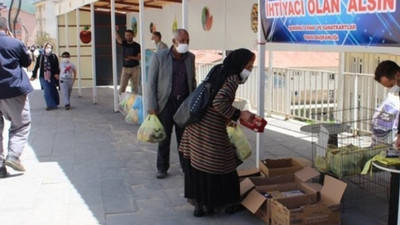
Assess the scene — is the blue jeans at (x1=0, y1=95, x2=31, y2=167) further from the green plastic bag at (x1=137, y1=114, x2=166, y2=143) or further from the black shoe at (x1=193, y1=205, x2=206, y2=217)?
the black shoe at (x1=193, y1=205, x2=206, y2=217)

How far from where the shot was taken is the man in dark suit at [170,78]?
5422mm

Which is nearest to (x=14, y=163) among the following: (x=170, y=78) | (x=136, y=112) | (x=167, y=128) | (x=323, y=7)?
(x=167, y=128)

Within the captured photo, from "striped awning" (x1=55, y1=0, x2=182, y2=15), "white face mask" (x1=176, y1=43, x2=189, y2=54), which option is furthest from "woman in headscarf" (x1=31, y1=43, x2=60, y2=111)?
"white face mask" (x1=176, y1=43, x2=189, y2=54)

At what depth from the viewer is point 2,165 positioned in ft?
19.3

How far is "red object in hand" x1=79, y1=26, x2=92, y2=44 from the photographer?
15.3m

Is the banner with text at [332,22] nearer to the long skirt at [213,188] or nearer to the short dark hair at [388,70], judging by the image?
the short dark hair at [388,70]

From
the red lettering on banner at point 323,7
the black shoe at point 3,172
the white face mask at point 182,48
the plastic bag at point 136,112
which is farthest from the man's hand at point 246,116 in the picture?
the plastic bag at point 136,112

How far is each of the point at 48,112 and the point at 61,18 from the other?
17.6 ft

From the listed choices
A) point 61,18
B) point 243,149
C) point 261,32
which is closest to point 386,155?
point 243,149

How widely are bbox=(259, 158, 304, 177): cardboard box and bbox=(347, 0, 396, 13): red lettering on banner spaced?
68.3 inches

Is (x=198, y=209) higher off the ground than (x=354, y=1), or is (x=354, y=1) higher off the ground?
(x=354, y=1)

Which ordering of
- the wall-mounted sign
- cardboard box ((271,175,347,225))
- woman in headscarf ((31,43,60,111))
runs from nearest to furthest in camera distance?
1. cardboard box ((271,175,347,225))
2. the wall-mounted sign
3. woman in headscarf ((31,43,60,111))

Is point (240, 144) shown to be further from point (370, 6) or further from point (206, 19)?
point (206, 19)

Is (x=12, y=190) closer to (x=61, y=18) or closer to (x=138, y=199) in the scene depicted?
(x=138, y=199)
